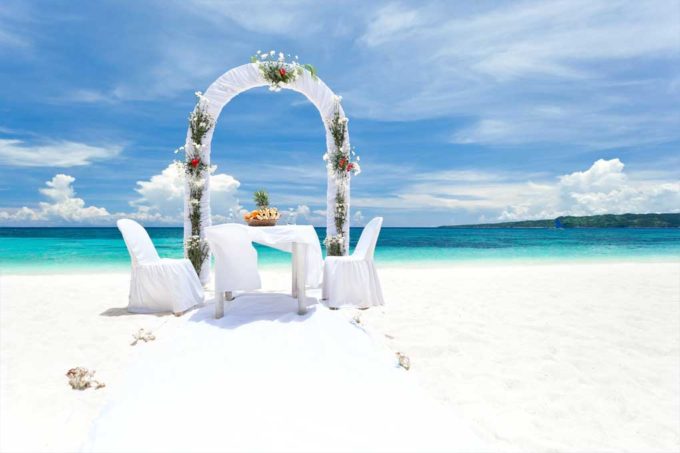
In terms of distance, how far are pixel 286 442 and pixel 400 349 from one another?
5.21ft

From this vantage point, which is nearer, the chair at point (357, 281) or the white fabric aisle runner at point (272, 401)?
the white fabric aisle runner at point (272, 401)

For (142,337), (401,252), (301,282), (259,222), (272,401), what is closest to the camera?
(272,401)

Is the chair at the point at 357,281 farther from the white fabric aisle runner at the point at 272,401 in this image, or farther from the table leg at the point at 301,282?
the white fabric aisle runner at the point at 272,401

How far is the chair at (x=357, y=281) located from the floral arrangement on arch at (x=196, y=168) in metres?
2.48

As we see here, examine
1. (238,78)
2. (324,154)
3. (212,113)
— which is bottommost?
(324,154)

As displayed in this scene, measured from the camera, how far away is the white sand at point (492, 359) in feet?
7.18

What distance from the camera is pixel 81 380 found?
2611 mm

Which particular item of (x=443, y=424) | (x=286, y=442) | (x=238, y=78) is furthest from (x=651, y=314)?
(x=238, y=78)

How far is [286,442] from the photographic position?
6.36ft

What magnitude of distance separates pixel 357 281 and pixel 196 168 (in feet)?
10.7

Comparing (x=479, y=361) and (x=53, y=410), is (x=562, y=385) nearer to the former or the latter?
(x=479, y=361)

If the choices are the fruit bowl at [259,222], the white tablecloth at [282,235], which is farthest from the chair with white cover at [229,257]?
the fruit bowl at [259,222]

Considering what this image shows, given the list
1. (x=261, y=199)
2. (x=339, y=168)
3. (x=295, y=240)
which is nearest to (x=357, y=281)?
(x=295, y=240)

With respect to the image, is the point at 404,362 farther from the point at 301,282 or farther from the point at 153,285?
the point at 153,285
